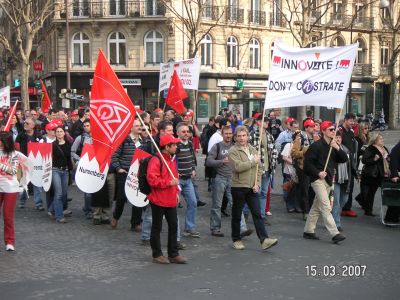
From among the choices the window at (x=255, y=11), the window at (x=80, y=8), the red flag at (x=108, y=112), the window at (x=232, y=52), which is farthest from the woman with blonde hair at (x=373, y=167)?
the window at (x=255, y=11)

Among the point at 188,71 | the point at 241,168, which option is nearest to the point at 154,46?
the point at 188,71

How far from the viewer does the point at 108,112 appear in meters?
7.74

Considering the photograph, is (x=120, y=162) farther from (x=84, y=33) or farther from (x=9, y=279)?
(x=84, y=33)

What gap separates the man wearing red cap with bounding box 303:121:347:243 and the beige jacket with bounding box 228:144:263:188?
104 centimetres

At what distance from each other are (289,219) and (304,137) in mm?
1492

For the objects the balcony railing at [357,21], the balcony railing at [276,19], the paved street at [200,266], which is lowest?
the paved street at [200,266]

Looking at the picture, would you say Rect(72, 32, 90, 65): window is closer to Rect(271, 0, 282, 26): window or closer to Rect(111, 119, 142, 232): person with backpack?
Rect(271, 0, 282, 26): window

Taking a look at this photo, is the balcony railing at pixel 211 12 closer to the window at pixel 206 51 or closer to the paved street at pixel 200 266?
the window at pixel 206 51

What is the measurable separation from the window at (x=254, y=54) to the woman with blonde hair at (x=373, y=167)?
30.2 meters

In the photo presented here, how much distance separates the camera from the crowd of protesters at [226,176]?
24.0 ft

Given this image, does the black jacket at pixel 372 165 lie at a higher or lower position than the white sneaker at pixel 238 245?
higher

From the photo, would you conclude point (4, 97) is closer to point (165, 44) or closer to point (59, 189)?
point (59, 189)

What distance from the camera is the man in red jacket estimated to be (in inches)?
277
